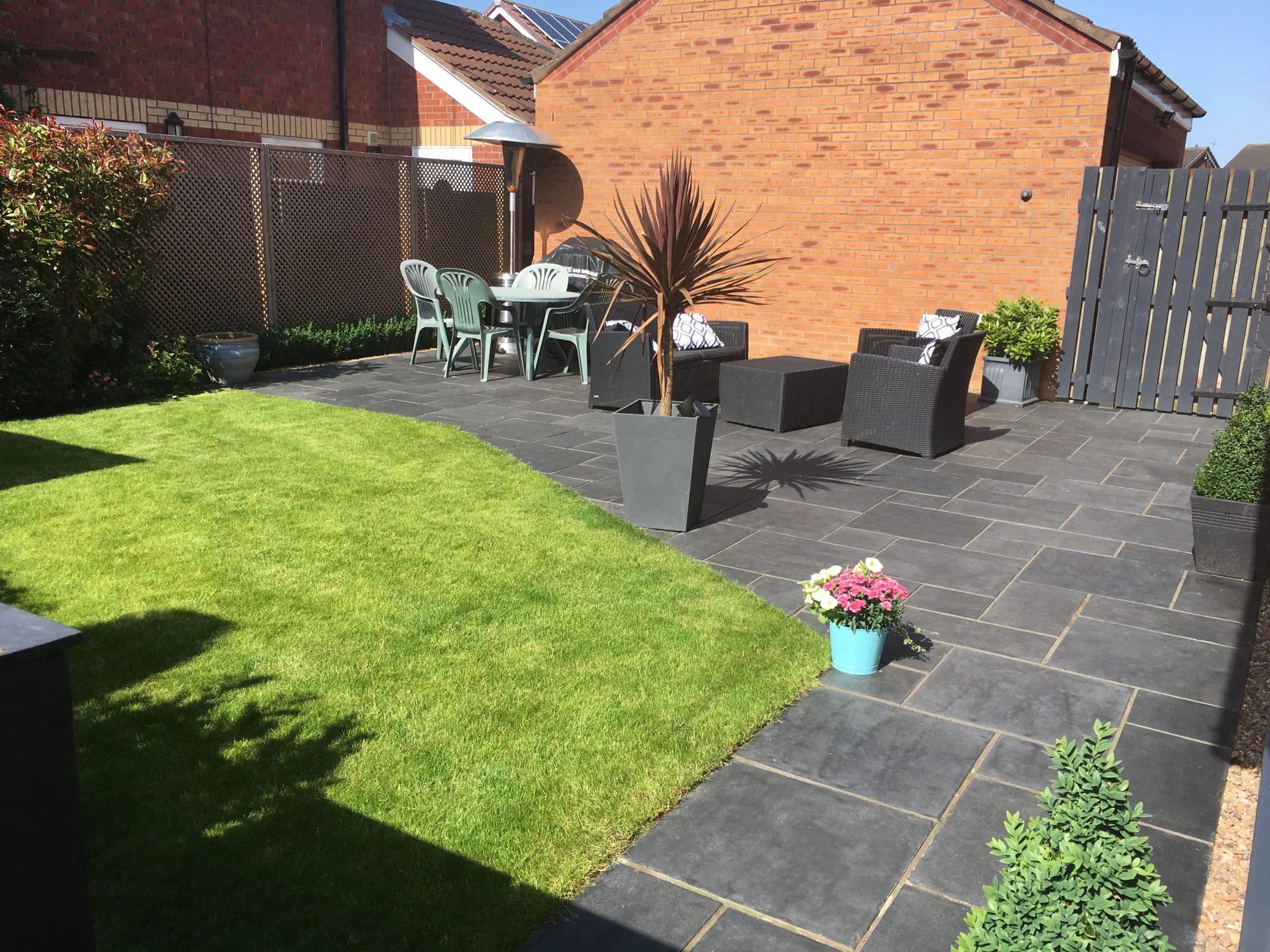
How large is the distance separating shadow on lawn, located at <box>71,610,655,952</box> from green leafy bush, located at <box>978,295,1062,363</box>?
7.43m

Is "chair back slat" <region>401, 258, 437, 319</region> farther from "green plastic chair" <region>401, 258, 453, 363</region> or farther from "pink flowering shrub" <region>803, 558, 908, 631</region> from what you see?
"pink flowering shrub" <region>803, 558, 908, 631</region>

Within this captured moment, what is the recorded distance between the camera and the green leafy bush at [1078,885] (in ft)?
4.93

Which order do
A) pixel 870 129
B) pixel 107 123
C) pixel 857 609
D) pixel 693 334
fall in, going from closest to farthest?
1. pixel 857 609
2. pixel 693 334
3. pixel 870 129
4. pixel 107 123

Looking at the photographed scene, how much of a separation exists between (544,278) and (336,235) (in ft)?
7.28

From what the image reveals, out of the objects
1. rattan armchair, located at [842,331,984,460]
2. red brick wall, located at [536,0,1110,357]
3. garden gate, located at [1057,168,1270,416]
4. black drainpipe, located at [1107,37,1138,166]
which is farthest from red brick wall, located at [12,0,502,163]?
rattan armchair, located at [842,331,984,460]

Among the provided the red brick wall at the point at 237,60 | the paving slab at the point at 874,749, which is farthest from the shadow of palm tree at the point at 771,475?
the red brick wall at the point at 237,60

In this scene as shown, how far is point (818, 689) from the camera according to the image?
12.1 feet

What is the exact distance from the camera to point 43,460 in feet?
20.9

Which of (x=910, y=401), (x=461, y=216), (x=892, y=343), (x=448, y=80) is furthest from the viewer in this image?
(x=448, y=80)

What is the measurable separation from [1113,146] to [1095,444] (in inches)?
132

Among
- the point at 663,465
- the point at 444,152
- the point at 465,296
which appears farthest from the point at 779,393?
the point at 444,152

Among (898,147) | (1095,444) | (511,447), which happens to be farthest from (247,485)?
(898,147)

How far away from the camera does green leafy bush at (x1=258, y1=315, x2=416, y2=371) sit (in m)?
10.2

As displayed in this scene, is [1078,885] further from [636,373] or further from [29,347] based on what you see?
[29,347]
